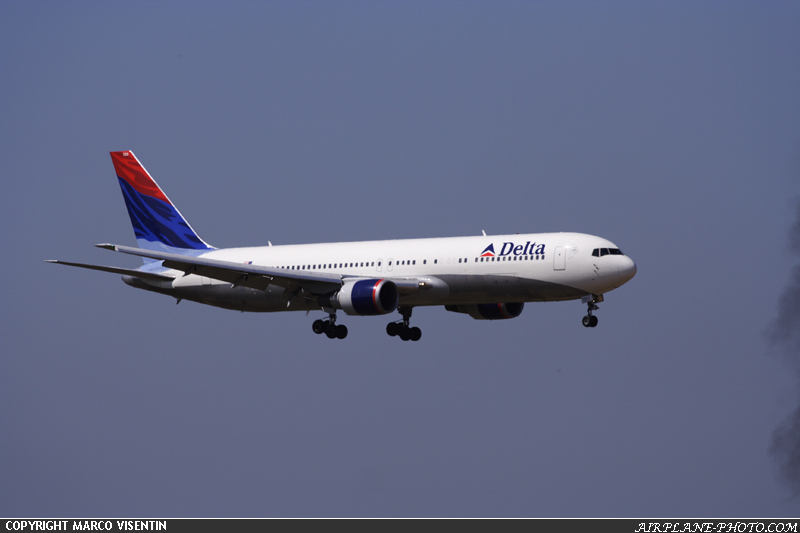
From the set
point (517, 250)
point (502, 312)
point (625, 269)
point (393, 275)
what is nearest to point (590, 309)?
point (625, 269)

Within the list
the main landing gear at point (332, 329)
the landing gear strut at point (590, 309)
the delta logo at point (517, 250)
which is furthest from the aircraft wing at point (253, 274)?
the landing gear strut at point (590, 309)

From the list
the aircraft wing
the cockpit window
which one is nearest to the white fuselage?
the cockpit window

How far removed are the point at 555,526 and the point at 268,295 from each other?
22.3 m

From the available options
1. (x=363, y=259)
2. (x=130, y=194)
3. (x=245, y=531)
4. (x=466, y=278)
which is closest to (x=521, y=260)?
(x=466, y=278)

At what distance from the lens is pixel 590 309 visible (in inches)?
2680

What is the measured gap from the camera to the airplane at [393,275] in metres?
67.2

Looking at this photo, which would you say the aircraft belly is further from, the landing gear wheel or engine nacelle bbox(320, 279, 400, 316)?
the landing gear wheel

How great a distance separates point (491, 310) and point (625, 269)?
34.6ft

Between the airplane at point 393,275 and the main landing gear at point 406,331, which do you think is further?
the main landing gear at point 406,331

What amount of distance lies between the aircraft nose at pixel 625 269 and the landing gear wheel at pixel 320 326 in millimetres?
16263

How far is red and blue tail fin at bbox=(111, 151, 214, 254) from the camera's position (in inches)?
3174

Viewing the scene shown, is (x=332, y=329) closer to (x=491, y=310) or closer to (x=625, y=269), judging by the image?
(x=491, y=310)

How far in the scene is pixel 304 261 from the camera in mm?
74438

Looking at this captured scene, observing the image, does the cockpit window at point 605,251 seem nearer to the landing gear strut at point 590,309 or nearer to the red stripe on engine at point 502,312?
the landing gear strut at point 590,309
